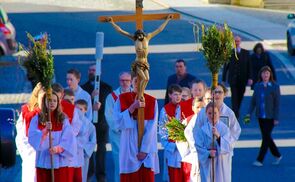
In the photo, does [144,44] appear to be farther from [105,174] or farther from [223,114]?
[105,174]

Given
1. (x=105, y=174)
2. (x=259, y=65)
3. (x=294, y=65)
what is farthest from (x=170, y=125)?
(x=294, y=65)

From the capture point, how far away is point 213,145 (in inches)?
672

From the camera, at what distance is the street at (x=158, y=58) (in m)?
22.1

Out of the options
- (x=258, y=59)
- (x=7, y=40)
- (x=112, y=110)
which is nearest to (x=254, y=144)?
(x=258, y=59)

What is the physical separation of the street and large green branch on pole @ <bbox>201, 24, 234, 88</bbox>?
4152 mm

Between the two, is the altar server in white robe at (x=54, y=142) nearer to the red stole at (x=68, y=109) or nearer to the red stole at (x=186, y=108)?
the red stole at (x=68, y=109)

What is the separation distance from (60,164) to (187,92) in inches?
122

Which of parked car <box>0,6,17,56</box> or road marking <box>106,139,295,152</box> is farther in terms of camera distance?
parked car <box>0,6,17,56</box>

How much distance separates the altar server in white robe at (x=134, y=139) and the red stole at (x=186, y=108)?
1.13 m

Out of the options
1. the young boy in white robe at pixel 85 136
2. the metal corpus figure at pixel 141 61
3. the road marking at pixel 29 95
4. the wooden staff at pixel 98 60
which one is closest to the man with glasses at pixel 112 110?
the wooden staff at pixel 98 60

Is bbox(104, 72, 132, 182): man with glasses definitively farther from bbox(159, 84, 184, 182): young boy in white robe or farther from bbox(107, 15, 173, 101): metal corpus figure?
bbox(107, 15, 173, 101): metal corpus figure

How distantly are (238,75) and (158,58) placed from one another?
721cm

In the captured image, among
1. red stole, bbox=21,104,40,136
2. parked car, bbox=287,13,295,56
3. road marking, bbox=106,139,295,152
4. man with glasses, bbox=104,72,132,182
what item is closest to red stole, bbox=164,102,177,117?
man with glasses, bbox=104,72,132,182

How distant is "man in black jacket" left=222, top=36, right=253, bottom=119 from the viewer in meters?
25.7
